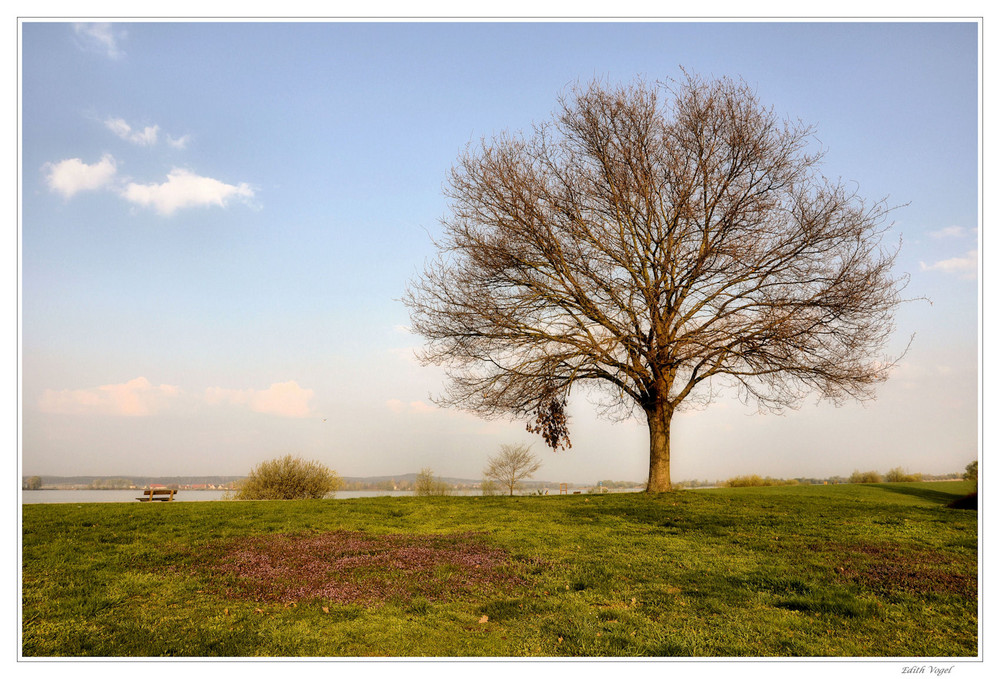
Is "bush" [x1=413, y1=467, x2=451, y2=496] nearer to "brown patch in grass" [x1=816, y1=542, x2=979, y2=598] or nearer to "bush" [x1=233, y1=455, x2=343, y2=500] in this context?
"bush" [x1=233, y1=455, x2=343, y2=500]

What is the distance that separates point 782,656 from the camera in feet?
24.5

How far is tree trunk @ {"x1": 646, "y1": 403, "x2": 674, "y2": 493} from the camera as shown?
1870 cm

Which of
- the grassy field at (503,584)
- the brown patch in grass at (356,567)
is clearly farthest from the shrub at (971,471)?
the brown patch in grass at (356,567)

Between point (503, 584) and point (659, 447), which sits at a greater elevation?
point (659, 447)

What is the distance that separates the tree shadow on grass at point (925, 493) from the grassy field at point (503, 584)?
10.0ft

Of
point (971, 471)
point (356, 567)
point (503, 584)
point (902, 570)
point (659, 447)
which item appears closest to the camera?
point (503, 584)

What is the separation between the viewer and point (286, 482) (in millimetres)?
27391

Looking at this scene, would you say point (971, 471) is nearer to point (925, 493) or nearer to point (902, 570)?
point (925, 493)

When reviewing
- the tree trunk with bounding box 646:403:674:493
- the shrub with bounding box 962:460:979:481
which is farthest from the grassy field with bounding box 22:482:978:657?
the shrub with bounding box 962:460:979:481

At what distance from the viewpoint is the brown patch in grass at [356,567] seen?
9555mm

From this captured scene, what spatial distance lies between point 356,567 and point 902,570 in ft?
32.4

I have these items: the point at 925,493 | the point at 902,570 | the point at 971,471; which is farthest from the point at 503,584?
the point at 971,471

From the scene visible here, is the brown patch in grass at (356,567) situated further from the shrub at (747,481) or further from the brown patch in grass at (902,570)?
the shrub at (747,481)
